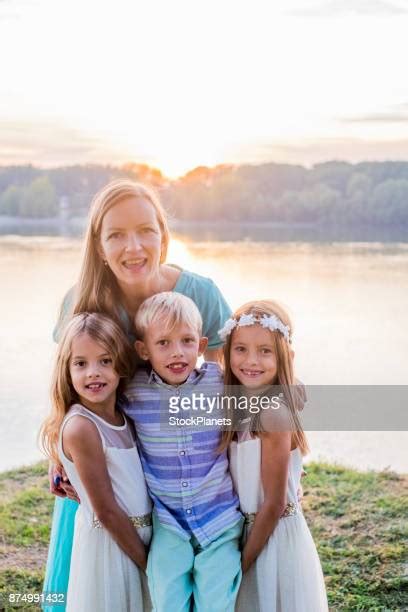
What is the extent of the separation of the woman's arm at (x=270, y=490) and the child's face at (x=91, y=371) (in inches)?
17.7

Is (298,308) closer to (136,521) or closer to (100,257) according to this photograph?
(100,257)

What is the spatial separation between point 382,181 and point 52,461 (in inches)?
310

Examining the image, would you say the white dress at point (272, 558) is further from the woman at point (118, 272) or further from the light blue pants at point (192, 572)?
the woman at point (118, 272)

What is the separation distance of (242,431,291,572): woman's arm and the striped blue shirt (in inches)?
2.8

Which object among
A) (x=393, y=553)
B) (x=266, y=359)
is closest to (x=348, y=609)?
(x=393, y=553)

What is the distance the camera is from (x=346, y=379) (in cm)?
639

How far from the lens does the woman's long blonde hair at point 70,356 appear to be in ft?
7.09

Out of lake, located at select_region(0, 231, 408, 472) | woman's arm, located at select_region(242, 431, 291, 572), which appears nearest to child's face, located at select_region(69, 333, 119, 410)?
woman's arm, located at select_region(242, 431, 291, 572)

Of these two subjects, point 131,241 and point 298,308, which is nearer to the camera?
point 131,241

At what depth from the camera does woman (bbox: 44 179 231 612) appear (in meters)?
2.40

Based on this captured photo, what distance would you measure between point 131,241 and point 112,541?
2.89 ft

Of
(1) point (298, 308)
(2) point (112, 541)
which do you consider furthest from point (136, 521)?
(1) point (298, 308)

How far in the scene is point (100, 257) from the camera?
8.21 feet

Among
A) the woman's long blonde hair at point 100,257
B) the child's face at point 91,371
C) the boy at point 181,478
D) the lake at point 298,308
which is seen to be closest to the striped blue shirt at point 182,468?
the boy at point 181,478
